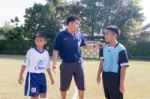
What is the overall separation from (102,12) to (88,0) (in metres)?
2.40

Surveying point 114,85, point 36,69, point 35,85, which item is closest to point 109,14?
point 36,69

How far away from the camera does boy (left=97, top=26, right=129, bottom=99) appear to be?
7.79m

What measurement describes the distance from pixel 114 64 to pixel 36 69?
1.68 metres

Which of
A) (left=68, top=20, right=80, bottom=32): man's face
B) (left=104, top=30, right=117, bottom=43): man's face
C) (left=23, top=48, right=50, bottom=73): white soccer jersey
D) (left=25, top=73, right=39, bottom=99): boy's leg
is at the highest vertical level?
(left=68, top=20, right=80, bottom=32): man's face

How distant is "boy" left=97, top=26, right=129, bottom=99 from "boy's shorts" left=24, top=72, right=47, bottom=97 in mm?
1363

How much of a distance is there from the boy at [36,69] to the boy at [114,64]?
1364 mm

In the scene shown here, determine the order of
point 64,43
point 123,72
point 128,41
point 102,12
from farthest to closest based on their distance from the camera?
point 102,12 → point 128,41 → point 64,43 → point 123,72

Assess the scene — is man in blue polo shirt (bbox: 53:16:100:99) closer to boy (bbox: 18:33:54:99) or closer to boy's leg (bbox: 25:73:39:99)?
boy (bbox: 18:33:54:99)

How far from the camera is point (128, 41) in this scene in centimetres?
5100

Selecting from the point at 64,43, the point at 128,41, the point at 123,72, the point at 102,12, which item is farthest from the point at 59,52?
the point at 102,12

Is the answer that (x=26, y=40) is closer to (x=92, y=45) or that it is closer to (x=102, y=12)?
(x=102, y=12)

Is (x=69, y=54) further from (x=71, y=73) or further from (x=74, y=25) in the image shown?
(x=74, y=25)

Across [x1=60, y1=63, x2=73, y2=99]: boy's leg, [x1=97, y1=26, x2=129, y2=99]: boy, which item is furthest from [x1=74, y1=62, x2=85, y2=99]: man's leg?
[x1=97, y1=26, x2=129, y2=99]: boy

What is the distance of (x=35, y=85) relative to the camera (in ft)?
28.3
